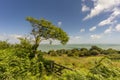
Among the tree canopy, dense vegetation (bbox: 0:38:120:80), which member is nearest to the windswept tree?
the tree canopy

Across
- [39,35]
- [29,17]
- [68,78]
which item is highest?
[29,17]

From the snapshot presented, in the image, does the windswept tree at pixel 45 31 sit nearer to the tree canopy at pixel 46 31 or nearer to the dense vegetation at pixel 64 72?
the tree canopy at pixel 46 31

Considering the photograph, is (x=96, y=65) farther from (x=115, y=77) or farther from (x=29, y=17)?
(x=29, y=17)

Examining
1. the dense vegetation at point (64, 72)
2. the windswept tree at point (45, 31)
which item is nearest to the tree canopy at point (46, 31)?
the windswept tree at point (45, 31)

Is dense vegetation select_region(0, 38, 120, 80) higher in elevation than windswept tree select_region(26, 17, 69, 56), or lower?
lower

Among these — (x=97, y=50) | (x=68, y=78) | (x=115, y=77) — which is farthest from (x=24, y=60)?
(x=97, y=50)

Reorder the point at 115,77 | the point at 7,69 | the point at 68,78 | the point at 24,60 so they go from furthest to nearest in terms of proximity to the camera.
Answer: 1. the point at 24,60
2. the point at 7,69
3. the point at 68,78
4. the point at 115,77

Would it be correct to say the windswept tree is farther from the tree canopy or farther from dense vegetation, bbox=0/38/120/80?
dense vegetation, bbox=0/38/120/80

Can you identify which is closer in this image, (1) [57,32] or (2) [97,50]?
(1) [57,32]

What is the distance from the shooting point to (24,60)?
23.4ft

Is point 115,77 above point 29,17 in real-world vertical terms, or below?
below

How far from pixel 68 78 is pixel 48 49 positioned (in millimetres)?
30686

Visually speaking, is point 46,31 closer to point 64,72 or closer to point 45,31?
point 45,31

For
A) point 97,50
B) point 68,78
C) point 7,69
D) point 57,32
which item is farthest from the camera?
point 97,50
